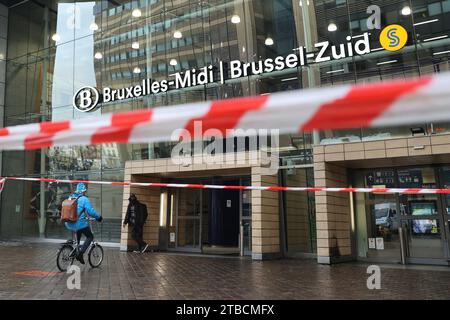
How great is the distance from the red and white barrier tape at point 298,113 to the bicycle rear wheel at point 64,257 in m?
6.85

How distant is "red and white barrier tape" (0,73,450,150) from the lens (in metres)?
1.92

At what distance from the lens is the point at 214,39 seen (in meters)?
14.7

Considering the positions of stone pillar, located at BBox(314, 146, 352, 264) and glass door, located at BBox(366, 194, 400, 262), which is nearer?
stone pillar, located at BBox(314, 146, 352, 264)

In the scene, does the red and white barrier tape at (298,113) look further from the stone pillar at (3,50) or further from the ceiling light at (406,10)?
the stone pillar at (3,50)

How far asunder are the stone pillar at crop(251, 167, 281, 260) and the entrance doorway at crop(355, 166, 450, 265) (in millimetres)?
2475

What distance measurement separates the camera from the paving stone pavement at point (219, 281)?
20.5ft

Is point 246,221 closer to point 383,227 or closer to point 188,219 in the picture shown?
point 188,219

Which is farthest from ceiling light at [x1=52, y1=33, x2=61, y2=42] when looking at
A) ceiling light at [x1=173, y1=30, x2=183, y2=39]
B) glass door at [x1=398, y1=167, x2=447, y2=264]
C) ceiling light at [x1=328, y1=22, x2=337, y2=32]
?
glass door at [x1=398, y1=167, x2=447, y2=264]

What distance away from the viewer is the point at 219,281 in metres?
7.72

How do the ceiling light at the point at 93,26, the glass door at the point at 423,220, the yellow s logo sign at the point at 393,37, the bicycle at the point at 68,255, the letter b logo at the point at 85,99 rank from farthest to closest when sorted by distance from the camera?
the ceiling light at the point at 93,26, the letter b logo at the point at 85,99, the yellow s logo sign at the point at 393,37, the glass door at the point at 423,220, the bicycle at the point at 68,255

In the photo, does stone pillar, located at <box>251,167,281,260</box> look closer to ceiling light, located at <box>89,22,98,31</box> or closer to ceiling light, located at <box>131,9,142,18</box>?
ceiling light, located at <box>131,9,142,18</box>

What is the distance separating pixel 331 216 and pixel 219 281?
4.59 m

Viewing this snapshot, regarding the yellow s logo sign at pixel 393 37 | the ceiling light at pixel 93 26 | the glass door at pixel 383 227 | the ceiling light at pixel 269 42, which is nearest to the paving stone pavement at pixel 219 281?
the glass door at pixel 383 227

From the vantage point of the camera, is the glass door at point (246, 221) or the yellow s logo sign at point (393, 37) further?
the glass door at point (246, 221)
